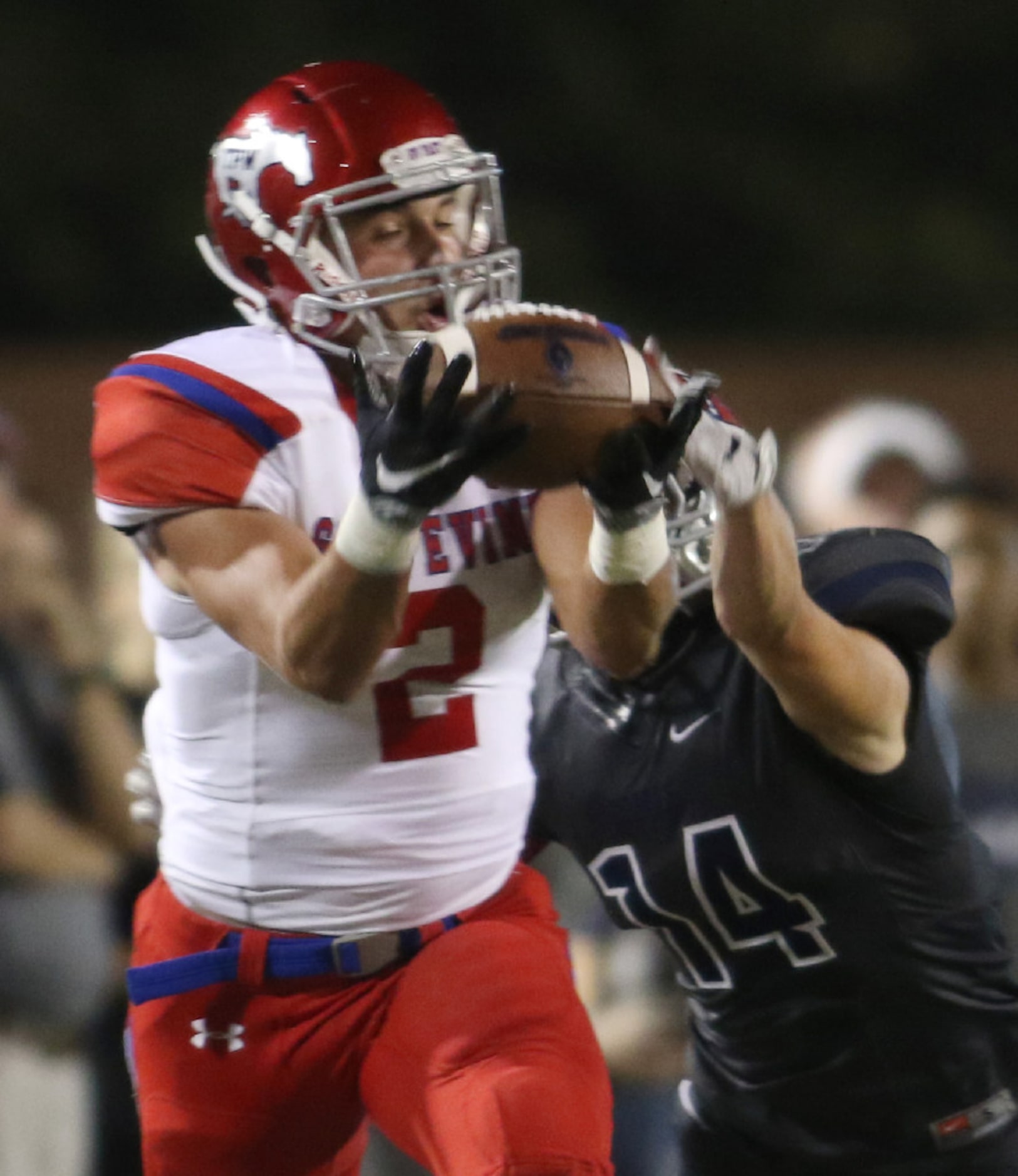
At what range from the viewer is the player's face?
237 cm

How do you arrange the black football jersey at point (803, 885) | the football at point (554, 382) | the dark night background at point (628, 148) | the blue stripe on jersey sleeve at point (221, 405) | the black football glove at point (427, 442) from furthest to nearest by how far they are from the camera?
the dark night background at point (628, 148) → the black football jersey at point (803, 885) → the blue stripe on jersey sleeve at point (221, 405) → the football at point (554, 382) → the black football glove at point (427, 442)

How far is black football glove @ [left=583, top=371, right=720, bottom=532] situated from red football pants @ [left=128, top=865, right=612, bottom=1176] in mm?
605

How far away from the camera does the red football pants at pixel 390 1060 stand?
2213mm

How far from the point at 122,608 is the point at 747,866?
9.07ft

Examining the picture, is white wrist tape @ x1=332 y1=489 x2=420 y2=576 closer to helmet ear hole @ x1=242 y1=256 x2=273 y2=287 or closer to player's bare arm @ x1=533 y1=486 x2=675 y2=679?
player's bare arm @ x1=533 y1=486 x2=675 y2=679

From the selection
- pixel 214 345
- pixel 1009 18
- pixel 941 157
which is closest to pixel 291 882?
pixel 214 345

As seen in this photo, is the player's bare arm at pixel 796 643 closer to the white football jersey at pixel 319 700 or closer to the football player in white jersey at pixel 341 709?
the football player in white jersey at pixel 341 709

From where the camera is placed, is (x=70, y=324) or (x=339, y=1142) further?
(x=70, y=324)

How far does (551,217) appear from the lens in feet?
31.6

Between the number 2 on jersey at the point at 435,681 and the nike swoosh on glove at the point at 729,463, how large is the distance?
375 mm

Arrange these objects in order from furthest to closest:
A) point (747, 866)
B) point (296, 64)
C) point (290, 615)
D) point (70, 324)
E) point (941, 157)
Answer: point (941, 157) → point (70, 324) → point (296, 64) → point (747, 866) → point (290, 615)

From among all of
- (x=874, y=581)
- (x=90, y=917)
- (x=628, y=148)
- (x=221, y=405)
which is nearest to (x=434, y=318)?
(x=221, y=405)

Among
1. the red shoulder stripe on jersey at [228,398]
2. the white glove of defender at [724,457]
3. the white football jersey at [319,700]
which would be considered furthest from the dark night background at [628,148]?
the white glove of defender at [724,457]

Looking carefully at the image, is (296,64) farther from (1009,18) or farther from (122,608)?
(122,608)
